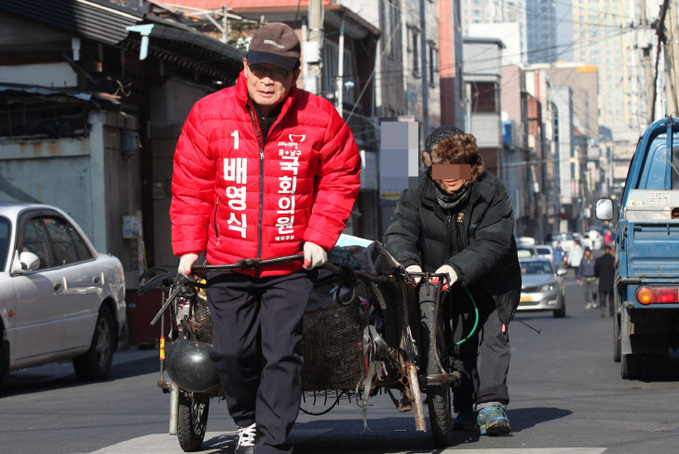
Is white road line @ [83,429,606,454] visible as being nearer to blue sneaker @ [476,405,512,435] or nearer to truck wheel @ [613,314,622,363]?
blue sneaker @ [476,405,512,435]

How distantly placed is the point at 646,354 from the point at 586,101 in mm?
153908

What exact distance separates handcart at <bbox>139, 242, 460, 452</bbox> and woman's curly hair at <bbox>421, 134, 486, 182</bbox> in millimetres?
929

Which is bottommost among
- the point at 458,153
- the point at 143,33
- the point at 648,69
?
the point at 458,153

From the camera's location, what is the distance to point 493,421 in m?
6.77

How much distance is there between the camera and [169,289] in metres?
Result: 6.12

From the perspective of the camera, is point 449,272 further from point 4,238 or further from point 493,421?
point 4,238

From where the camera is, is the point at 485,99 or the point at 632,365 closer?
the point at 632,365

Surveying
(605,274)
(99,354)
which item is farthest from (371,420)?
(605,274)

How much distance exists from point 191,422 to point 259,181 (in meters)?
1.54

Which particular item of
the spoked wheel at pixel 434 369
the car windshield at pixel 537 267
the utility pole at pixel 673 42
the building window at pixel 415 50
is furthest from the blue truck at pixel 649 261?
the building window at pixel 415 50

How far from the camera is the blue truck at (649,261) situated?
10.3 meters

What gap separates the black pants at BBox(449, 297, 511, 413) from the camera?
22.7ft

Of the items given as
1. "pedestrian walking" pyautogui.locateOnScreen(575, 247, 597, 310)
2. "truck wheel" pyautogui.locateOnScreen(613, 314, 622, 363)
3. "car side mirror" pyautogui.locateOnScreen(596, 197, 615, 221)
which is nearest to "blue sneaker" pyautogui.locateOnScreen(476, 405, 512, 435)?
"truck wheel" pyautogui.locateOnScreen(613, 314, 622, 363)

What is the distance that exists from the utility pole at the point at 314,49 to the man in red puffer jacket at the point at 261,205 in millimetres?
15659
